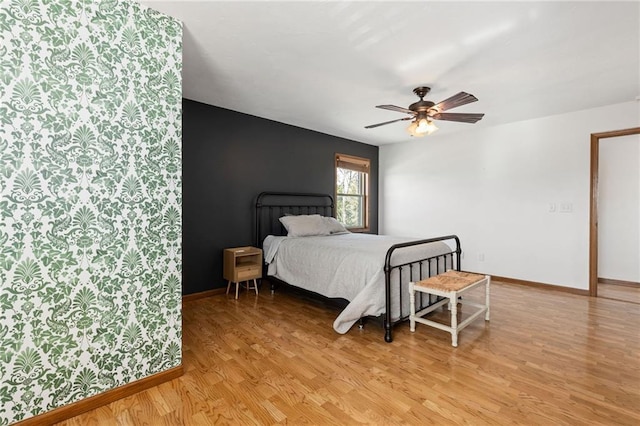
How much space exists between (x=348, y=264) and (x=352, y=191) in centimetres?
315

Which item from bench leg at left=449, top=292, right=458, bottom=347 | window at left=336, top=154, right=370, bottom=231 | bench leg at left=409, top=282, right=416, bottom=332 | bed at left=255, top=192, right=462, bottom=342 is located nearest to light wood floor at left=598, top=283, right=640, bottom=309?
bed at left=255, top=192, right=462, bottom=342

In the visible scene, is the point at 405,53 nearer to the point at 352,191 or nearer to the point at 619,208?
the point at 352,191

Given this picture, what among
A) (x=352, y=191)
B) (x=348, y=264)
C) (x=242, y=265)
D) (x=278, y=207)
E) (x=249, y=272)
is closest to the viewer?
(x=348, y=264)

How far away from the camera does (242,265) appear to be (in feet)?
12.7

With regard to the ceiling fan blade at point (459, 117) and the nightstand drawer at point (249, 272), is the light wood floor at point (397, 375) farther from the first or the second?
the ceiling fan blade at point (459, 117)

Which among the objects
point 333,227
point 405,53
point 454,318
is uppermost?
point 405,53

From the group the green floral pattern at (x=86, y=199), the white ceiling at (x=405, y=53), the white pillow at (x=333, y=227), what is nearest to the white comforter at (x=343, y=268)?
the white pillow at (x=333, y=227)

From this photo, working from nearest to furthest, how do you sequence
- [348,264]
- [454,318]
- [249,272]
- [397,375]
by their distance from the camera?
[397,375]
[454,318]
[348,264]
[249,272]

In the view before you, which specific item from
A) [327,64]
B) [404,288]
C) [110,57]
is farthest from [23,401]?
[327,64]

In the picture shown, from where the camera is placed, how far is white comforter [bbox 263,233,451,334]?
8.55 ft

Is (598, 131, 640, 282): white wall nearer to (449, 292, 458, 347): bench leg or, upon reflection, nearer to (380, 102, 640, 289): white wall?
(380, 102, 640, 289): white wall

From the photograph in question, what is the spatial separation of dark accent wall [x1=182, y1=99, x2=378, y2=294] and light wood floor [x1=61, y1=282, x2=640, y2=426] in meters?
0.85

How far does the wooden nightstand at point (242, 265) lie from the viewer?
3637 mm

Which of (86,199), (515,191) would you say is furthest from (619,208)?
(86,199)
